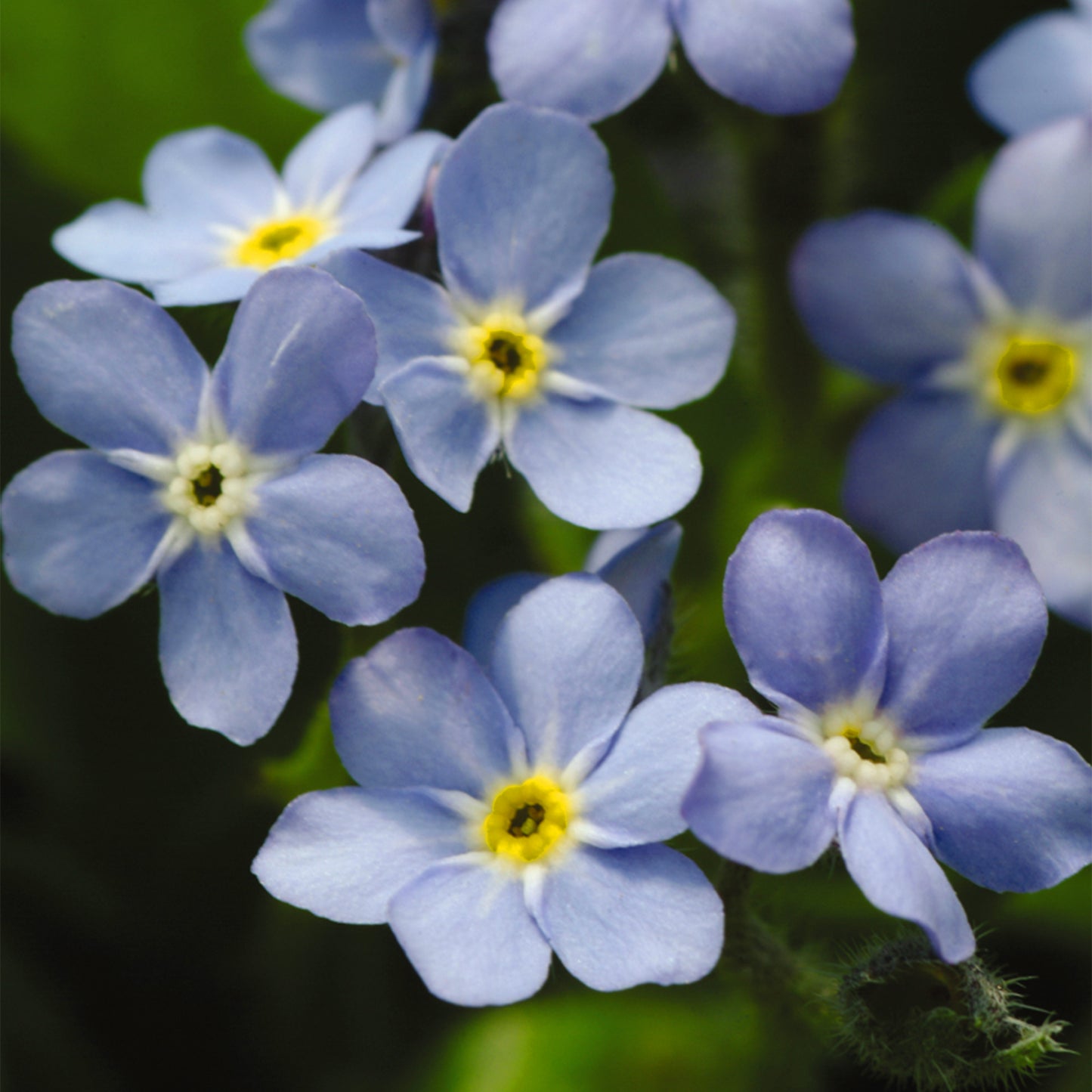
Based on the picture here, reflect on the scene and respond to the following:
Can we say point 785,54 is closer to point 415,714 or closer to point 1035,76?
point 1035,76

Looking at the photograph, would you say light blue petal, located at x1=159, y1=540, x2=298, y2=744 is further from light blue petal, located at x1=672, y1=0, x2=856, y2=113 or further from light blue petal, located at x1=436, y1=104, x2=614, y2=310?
light blue petal, located at x1=672, y1=0, x2=856, y2=113

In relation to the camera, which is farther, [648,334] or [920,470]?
[920,470]

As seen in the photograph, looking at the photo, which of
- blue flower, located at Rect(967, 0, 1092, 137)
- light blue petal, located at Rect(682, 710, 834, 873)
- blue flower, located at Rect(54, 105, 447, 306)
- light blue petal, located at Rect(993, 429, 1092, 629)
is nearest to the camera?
light blue petal, located at Rect(682, 710, 834, 873)

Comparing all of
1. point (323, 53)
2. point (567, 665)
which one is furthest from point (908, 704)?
point (323, 53)

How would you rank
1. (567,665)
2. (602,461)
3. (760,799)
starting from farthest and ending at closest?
(602,461)
(567,665)
(760,799)

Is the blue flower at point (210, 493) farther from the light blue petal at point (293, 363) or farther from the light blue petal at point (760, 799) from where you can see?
the light blue petal at point (760, 799)

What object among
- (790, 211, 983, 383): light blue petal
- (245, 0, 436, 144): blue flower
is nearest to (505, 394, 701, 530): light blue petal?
(790, 211, 983, 383): light blue petal
